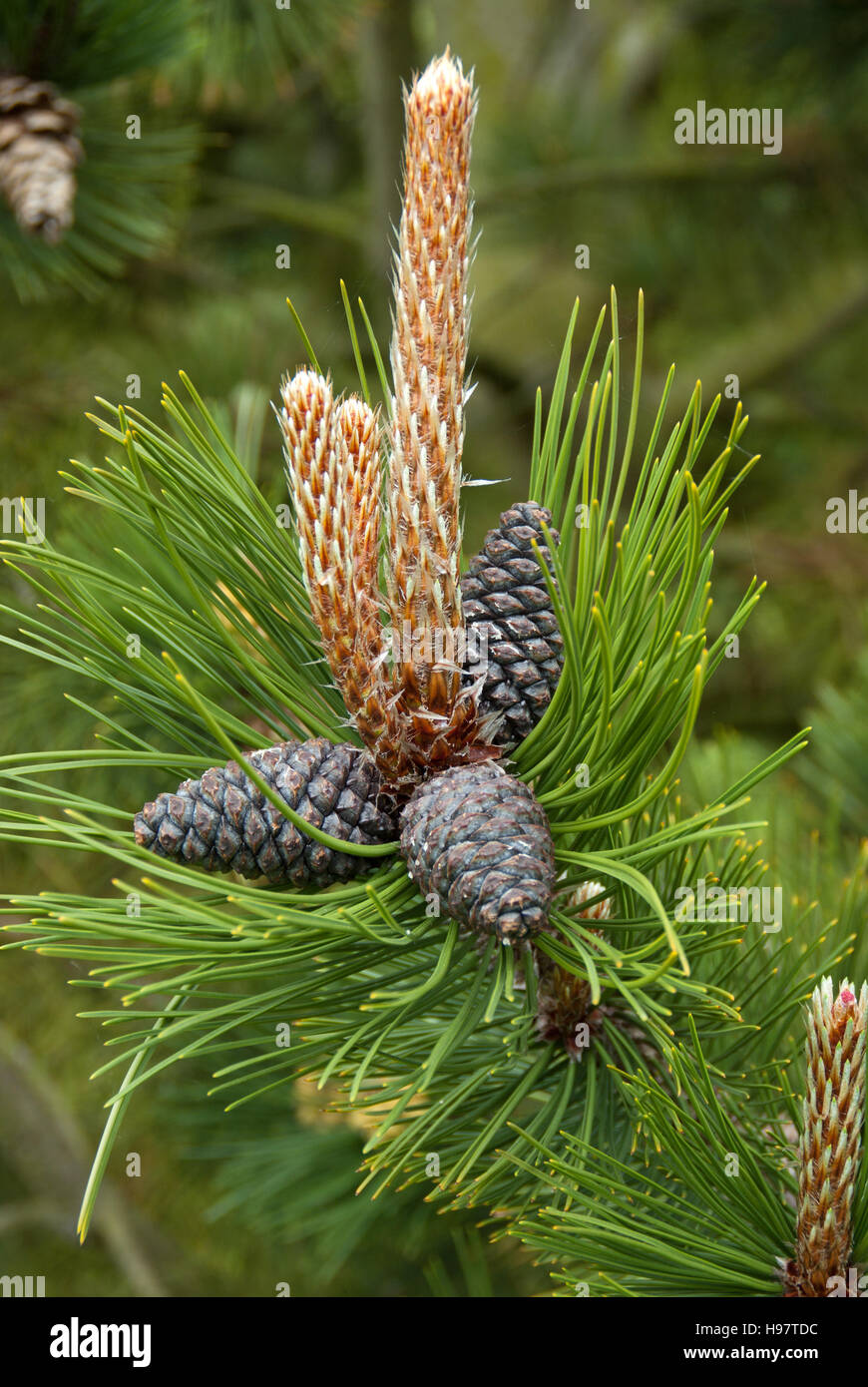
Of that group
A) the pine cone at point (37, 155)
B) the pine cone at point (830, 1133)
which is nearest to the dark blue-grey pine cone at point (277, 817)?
the pine cone at point (830, 1133)

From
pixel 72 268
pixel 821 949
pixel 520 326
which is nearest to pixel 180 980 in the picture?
pixel 821 949

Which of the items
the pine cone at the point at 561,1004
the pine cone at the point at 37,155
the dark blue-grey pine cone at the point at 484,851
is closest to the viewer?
the dark blue-grey pine cone at the point at 484,851

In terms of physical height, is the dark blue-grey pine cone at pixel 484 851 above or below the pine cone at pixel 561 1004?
above

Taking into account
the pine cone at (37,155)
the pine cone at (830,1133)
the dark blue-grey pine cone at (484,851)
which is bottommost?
the pine cone at (830,1133)

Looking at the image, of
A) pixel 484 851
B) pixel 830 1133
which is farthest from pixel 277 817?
pixel 830 1133

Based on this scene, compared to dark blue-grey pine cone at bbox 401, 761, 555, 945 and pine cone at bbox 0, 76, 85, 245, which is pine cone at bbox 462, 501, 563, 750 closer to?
dark blue-grey pine cone at bbox 401, 761, 555, 945

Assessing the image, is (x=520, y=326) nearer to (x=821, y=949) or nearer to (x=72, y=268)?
(x=72, y=268)

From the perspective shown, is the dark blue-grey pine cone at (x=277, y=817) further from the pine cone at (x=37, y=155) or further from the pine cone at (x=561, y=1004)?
the pine cone at (x=37, y=155)
